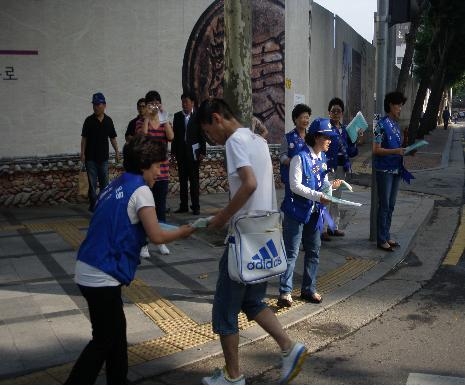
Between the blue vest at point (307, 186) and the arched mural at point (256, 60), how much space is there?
21.6 feet

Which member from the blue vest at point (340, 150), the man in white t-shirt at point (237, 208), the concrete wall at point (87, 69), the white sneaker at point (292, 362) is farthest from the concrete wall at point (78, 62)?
the white sneaker at point (292, 362)

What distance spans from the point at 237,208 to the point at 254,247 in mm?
277

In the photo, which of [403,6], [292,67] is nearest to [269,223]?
[403,6]

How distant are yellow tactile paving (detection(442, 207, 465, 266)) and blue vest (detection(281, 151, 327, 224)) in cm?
266

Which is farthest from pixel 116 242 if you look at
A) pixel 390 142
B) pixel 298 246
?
pixel 390 142

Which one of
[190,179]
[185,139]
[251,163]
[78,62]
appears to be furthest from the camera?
[78,62]

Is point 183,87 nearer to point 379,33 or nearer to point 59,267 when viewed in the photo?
point 379,33

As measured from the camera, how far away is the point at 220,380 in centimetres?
374

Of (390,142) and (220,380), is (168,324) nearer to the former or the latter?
(220,380)

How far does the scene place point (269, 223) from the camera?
11.8 feet

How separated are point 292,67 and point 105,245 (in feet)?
33.8

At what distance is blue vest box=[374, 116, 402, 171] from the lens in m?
7.02

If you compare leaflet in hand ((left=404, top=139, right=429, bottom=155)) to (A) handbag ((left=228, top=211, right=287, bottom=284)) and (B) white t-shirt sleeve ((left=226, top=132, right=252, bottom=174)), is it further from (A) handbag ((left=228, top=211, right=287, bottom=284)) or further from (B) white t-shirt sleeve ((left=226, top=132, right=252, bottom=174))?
(B) white t-shirt sleeve ((left=226, top=132, right=252, bottom=174))

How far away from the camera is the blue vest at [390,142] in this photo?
23.0 ft
